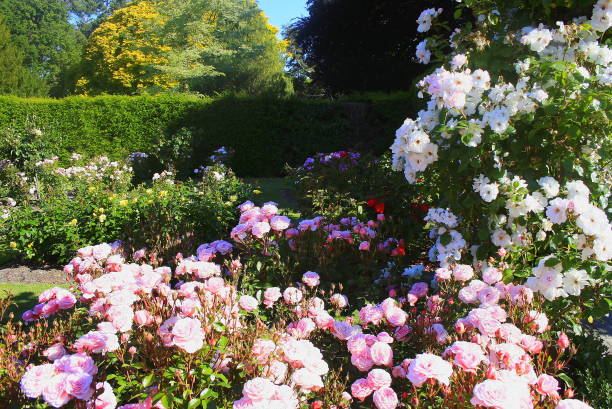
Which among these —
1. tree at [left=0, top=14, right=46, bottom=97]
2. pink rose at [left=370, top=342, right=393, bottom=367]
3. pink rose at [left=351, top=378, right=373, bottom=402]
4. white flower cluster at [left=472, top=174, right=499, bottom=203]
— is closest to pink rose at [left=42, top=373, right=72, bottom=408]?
pink rose at [left=351, top=378, right=373, bottom=402]

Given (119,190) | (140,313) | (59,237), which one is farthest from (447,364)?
(119,190)

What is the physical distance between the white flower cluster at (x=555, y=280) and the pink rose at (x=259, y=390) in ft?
5.25

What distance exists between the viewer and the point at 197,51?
20.3 m

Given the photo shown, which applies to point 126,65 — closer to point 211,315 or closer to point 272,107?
point 272,107

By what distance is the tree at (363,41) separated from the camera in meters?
13.7

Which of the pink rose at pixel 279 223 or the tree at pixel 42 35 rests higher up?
the tree at pixel 42 35

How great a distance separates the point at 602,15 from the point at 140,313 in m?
3.11

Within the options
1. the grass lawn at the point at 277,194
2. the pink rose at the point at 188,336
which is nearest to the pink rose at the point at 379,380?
the pink rose at the point at 188,336

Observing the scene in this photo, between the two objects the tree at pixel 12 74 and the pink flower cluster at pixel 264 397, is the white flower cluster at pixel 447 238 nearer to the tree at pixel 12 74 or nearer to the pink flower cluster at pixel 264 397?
the pink flower cluster at pixel 264 397

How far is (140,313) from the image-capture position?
5.98ft

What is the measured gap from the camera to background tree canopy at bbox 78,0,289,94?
20.3 metres

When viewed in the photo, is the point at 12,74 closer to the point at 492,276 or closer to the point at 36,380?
the point at 36,380

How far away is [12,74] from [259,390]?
29.8 meters

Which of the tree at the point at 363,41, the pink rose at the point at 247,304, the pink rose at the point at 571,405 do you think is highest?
the tree at the point at 363,41
